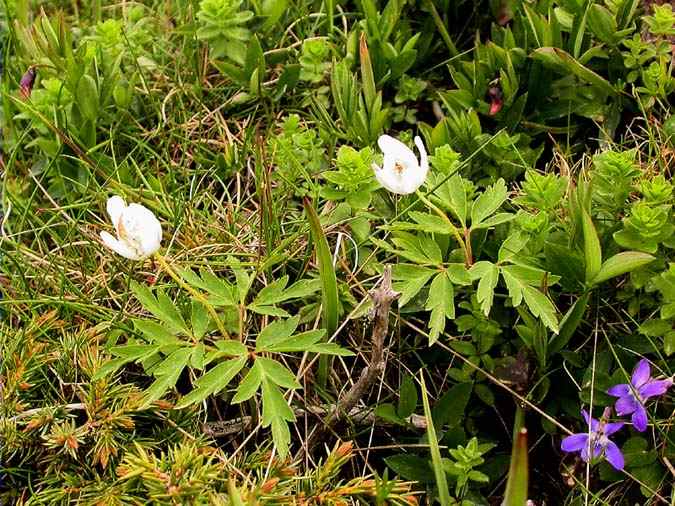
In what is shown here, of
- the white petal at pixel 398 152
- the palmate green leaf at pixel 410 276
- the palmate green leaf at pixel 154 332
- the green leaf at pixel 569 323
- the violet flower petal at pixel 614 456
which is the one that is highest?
the white petal at pixel 398 152

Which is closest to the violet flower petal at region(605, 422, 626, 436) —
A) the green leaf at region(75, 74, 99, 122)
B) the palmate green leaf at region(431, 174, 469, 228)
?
the palmate green leaf at region(431, 174, 469, 228)

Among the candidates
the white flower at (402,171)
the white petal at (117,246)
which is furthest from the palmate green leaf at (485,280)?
the white petal at (117,246)

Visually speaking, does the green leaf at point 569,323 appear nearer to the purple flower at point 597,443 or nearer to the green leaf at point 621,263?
the green leaf at point 621,263

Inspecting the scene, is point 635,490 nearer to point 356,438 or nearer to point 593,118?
point 356,438

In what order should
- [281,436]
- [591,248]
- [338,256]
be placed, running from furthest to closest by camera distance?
[338,256]
[591,248]
[281,436]

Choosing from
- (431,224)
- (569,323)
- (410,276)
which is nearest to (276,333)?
(410,276)

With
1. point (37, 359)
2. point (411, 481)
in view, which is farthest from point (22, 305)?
point (411, 481)

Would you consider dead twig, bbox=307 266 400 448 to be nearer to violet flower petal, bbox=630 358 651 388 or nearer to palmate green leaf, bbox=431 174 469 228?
palmate green leaf, bbox=431 174 469 228

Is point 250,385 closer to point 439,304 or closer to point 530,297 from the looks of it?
point 439,304
